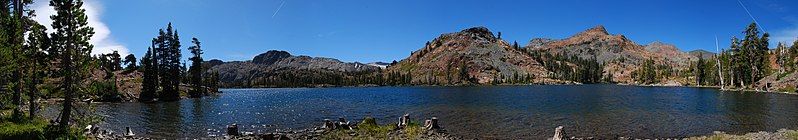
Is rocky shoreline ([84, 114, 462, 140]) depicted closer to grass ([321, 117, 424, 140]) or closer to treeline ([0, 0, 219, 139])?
grass ([321, 117, 424, 140])

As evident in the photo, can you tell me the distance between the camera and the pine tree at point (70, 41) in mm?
27750

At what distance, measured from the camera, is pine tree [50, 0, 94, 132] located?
27750 millimetres

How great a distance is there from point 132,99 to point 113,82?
5.11m

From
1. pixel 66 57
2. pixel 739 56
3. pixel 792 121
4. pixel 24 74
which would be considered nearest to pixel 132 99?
pixel 24 74

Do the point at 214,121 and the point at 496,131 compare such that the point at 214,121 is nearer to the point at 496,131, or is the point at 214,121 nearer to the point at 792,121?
the point at 496,131

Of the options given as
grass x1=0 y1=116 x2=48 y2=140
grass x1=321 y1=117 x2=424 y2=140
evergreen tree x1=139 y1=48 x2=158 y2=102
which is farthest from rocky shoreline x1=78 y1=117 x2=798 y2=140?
evergreen tree x1=139 y1=48 x2=158 y2=102

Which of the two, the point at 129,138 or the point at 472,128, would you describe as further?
the point at 472,128

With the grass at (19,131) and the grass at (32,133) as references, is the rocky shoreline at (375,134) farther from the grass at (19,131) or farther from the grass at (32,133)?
the grass at (32,133)

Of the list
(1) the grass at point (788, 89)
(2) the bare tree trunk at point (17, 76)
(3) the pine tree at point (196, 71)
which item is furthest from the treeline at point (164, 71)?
(1) the grass at point (788, 89)

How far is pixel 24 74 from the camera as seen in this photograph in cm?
3838

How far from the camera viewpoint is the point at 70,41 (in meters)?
27.8

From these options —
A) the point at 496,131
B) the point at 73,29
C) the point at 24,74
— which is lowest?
the point at 496,131

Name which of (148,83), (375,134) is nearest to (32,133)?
(375,134)

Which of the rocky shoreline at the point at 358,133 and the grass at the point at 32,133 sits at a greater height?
the grass at the point at 32,133
